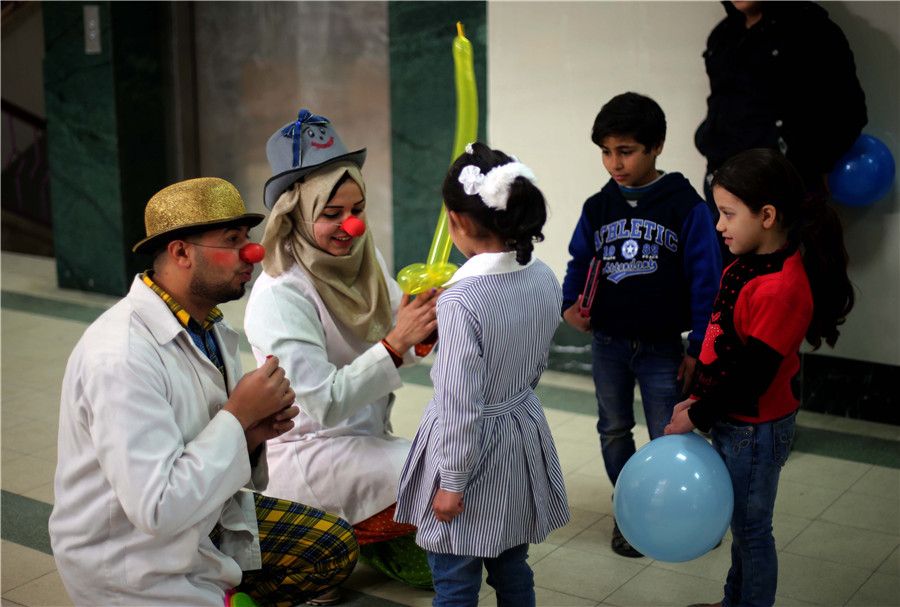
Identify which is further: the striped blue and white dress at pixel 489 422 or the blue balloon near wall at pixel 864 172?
the blue balloon near wall at pixel 864 172

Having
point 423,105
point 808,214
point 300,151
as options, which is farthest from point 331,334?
point 423,105

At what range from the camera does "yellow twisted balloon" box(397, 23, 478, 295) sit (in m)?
2.56

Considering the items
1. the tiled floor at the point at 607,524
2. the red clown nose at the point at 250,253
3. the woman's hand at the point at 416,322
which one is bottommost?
the tiled floor at the point at 607,524

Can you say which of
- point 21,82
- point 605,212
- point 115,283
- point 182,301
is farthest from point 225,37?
point 182,301

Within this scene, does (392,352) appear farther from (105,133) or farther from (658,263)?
(105,133)

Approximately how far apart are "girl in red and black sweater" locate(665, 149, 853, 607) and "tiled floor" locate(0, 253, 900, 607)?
0.51 m

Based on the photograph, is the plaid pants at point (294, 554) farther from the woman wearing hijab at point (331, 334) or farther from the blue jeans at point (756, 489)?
the blue jeans at point (756, 489)

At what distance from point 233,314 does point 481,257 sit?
15.7 feet

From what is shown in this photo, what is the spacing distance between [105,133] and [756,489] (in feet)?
19.2

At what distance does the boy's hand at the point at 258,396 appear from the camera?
1.96 metres

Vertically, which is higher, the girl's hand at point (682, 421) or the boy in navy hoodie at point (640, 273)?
the boy in navy hoodie at point (640, 273)

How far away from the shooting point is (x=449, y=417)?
2.00 meters

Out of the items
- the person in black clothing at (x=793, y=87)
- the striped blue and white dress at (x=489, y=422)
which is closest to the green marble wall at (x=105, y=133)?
the person in black clothing at (x=793, y=87)

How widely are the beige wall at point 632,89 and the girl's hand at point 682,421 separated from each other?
216 cm
